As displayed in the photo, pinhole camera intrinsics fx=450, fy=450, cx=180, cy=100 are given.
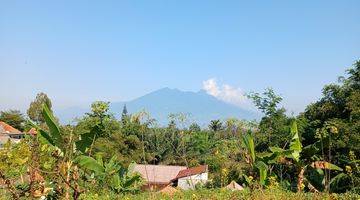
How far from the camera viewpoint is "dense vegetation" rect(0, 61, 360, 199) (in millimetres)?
2077

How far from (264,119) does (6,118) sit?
135 feet

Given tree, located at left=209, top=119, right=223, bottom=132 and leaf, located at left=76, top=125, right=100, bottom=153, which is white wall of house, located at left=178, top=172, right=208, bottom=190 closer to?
leaf, located at left=76, top=125, right=100, bottom=153

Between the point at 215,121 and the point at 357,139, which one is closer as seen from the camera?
the point at 357,139

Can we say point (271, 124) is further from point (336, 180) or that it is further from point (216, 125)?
point (216, 125)

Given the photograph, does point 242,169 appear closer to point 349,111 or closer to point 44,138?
point 349,111

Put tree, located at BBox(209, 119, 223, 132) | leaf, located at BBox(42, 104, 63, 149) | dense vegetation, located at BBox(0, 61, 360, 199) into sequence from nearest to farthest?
dense vegetation, located at BBox(0, 61, 360, 199)
leaf, located at BBox(42, 104, 63, 149)
tree, located at BBox(209, 119, 223, 132)

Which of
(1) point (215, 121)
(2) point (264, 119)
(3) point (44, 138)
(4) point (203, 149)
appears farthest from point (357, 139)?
(1) point (215, 121)

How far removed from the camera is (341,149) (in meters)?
16.8

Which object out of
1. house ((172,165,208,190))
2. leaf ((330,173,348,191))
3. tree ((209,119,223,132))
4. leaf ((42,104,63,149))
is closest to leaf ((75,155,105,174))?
leaf ((42,104,63,149))

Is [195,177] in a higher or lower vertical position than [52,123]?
lower

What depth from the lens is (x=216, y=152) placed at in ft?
22.9

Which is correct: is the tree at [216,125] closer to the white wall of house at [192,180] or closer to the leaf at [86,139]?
the white wall of house at [192,180]

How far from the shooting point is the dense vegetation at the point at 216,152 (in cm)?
208

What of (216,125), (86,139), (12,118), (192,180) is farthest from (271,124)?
(12,118)
